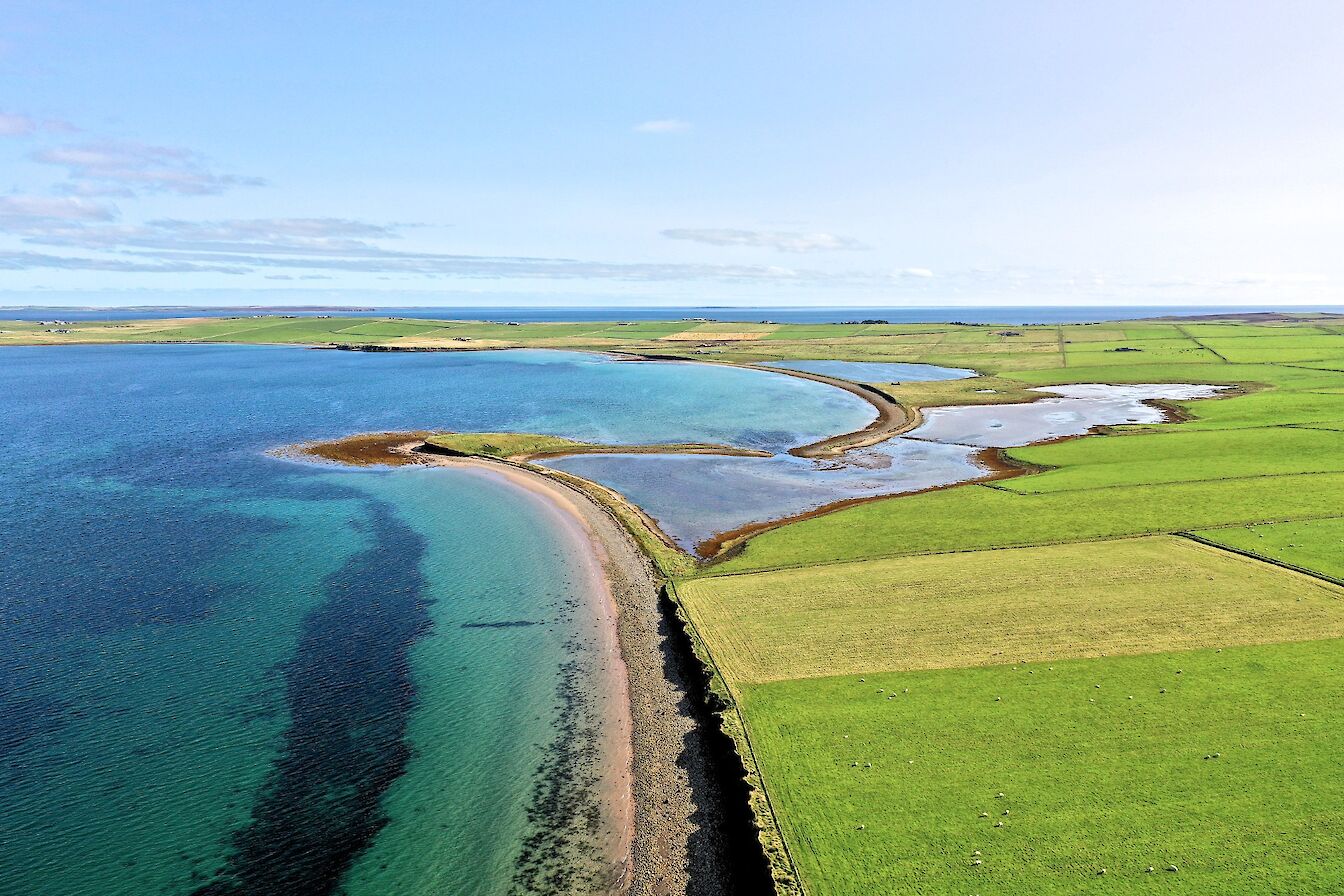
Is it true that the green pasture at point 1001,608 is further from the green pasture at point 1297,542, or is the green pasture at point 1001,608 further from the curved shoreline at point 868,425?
the curved shoreline at point 868,425

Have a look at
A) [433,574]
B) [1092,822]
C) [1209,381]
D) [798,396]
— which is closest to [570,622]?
[433,574]

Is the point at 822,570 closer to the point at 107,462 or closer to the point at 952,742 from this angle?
the point at 952,742

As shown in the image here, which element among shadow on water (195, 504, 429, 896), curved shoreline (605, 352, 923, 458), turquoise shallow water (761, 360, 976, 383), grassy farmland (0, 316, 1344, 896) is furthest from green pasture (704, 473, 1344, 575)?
turquoise shallow water (761, 360, 976, 383)

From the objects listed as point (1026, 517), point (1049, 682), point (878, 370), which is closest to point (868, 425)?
point (1026, 517)

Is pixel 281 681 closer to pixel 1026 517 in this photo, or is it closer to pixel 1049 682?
pixel 1049 682

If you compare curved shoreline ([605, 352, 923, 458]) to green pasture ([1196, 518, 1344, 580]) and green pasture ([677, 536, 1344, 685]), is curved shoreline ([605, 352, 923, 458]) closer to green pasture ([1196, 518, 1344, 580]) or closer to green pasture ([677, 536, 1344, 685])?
green pasture ([677, 536, 1344, 685])
